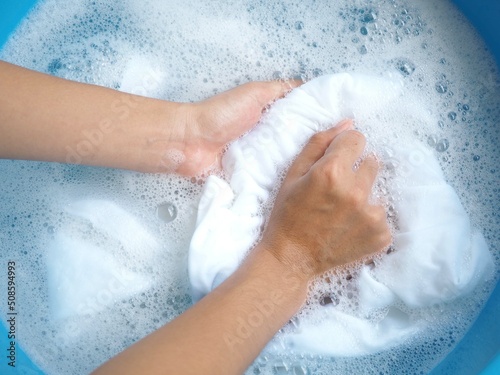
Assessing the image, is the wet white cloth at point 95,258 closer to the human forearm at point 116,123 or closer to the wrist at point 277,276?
the human forearm at point 116,123

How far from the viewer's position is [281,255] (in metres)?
0.73

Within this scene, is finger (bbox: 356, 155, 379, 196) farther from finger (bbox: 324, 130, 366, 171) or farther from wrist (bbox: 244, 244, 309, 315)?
wrist (bbox: 244, 244, 309, 315)

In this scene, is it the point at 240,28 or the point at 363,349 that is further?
the point at 240,28

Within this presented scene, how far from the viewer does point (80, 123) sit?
761 mm

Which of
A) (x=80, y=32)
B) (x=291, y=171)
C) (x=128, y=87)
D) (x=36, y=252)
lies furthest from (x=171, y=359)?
(x=80, y=32)

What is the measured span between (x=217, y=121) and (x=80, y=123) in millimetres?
217

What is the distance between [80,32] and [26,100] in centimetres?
31

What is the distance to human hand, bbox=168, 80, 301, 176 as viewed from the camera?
32.6 inches

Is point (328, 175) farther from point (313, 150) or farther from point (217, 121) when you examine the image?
point (217, 121)

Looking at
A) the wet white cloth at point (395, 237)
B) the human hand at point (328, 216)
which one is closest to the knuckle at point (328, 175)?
the human hand at point (328, 216)

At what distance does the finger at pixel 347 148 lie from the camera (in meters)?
0.73

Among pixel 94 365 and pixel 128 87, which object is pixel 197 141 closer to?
pixel 128 87

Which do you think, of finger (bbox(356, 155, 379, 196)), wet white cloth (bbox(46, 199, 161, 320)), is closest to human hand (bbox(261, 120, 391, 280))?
finger (bbox(356, 155, 379, 196))

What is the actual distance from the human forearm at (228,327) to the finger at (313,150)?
138 millimetres
